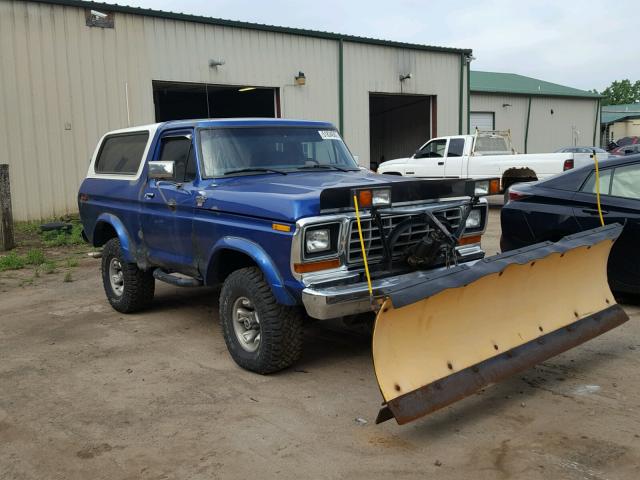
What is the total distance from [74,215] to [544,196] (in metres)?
11.1

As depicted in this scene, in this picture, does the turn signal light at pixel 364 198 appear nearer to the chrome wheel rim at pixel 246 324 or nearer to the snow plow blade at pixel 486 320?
the snow plow blade at pixel 486 320

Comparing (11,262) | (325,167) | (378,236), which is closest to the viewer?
(378,236)

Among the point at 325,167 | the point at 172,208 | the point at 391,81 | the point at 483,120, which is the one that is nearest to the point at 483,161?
the point at 391,81

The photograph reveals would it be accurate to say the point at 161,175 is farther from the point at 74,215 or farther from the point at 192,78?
the point at 192,78

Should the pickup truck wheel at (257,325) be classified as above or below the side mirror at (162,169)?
below

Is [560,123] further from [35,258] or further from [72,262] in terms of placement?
[35,258]

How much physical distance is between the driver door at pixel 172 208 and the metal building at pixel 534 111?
2628 cm

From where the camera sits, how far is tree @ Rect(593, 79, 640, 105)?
323ft

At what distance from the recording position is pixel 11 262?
33.1ft

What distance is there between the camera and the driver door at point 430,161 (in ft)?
54.9

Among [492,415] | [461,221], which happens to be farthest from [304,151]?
[492,415]

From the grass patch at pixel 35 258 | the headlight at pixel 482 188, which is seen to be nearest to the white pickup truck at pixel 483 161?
the headlight at pixel 482 188

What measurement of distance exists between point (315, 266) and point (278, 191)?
2.35 ft

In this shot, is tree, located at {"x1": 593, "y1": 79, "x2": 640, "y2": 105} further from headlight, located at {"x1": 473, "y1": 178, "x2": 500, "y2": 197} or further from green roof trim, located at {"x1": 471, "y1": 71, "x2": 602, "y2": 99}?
headlight, located at {"x1": 473, "y1": 178, "x2": 500, "y2": 197}
